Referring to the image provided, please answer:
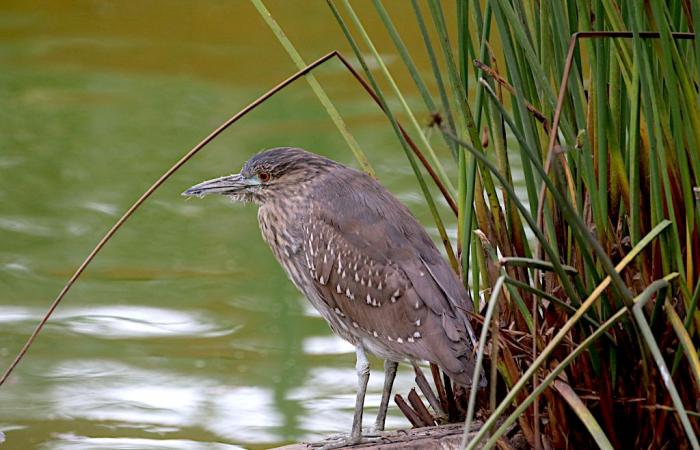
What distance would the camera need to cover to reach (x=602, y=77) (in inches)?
108

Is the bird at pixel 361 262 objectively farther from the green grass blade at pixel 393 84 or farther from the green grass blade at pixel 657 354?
the green grass blade at pixel 657 354

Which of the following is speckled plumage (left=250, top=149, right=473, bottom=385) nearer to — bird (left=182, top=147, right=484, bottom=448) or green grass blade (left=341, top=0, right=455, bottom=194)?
bird (left=182, top=147, right=484, bottom=448)

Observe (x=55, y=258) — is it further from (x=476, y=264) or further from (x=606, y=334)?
(x=606, y=334)

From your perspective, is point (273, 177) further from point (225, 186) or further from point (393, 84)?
point (393, 84)

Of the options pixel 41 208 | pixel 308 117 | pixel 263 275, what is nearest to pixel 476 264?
pixel 263 275

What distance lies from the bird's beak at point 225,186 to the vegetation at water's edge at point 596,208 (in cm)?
71

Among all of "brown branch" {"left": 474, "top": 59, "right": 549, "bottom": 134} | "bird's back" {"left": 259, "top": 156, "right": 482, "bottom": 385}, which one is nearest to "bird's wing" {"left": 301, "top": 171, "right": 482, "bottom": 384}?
"bird's back" {"left": 259, "top": 156, "right": 482, "bottom": 385}

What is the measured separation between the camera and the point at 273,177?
3.79 metres

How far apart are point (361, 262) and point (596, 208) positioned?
2.67 feet

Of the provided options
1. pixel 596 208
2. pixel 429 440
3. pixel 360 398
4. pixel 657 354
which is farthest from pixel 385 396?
pixel 657 354

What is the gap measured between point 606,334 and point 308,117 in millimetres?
4845

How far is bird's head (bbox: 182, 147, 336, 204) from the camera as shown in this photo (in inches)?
148

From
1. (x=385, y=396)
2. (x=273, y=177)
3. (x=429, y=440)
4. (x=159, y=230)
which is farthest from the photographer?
(x=159, y=230)

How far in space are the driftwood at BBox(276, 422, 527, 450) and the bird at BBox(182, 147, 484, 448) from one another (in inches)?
4.9
